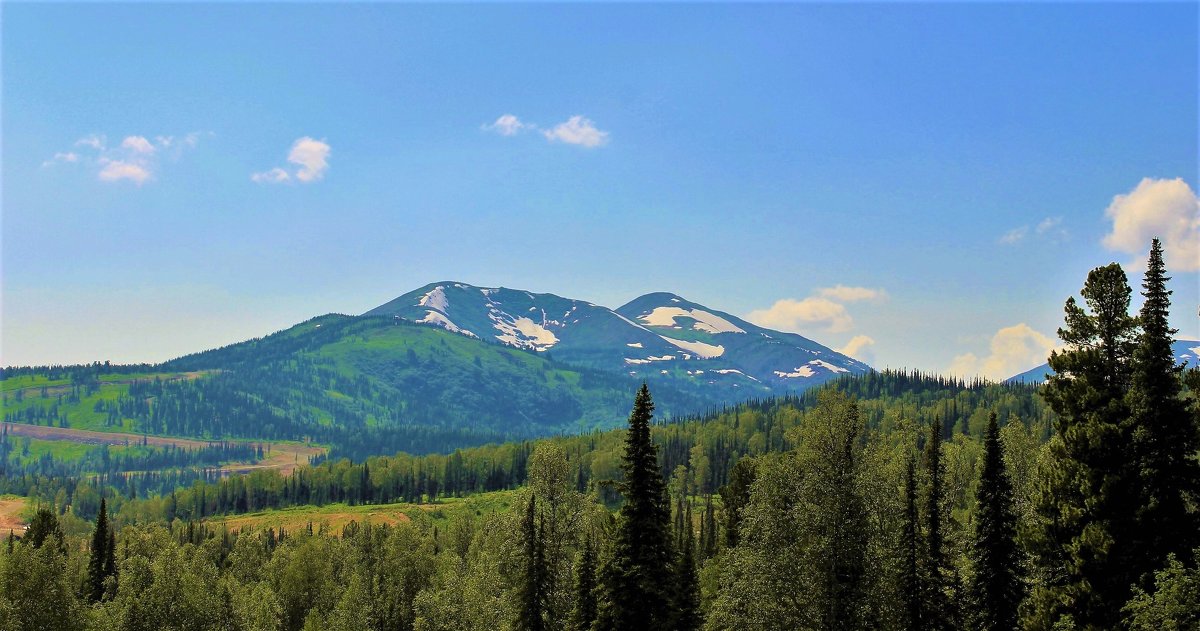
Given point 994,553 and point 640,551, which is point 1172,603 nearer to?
point 994,553

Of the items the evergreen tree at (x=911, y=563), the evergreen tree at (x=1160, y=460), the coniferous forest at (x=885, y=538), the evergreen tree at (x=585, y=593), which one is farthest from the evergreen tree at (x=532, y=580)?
the evergreen tree at (x=1160, y=460)

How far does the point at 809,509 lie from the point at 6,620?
68458 millimetres

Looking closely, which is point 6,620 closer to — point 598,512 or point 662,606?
point 598,512

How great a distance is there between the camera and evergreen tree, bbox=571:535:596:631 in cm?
5709

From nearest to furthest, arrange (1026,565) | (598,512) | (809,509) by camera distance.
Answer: (809,509), (1026,565), (598,512)

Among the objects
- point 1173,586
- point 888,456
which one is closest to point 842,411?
point 888,456

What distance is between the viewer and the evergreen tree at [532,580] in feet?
183

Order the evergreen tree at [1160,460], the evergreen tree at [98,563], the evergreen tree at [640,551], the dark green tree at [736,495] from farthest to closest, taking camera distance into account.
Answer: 1. the evergreen tree at [98,563]
2. the dark green tree at [736,495]
3. the evergreen tree at [640,551]
4. the evergreen tree at [1160,460]

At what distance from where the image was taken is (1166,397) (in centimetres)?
3139

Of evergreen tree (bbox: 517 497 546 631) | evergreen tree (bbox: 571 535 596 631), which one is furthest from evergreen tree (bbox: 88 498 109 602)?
evergreen tree (bbox: 571 535 596 631)

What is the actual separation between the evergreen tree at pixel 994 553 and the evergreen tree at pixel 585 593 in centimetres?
2376

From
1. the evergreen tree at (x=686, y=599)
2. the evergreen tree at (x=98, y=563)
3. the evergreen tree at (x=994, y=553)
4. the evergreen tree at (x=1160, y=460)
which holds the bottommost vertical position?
the evergreen tree at (x=98, y=563)

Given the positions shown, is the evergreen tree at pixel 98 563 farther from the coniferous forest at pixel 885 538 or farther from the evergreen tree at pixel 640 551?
the evergreen tree at pixel 640 551

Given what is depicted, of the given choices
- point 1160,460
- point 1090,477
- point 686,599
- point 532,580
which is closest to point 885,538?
point 1090,477
